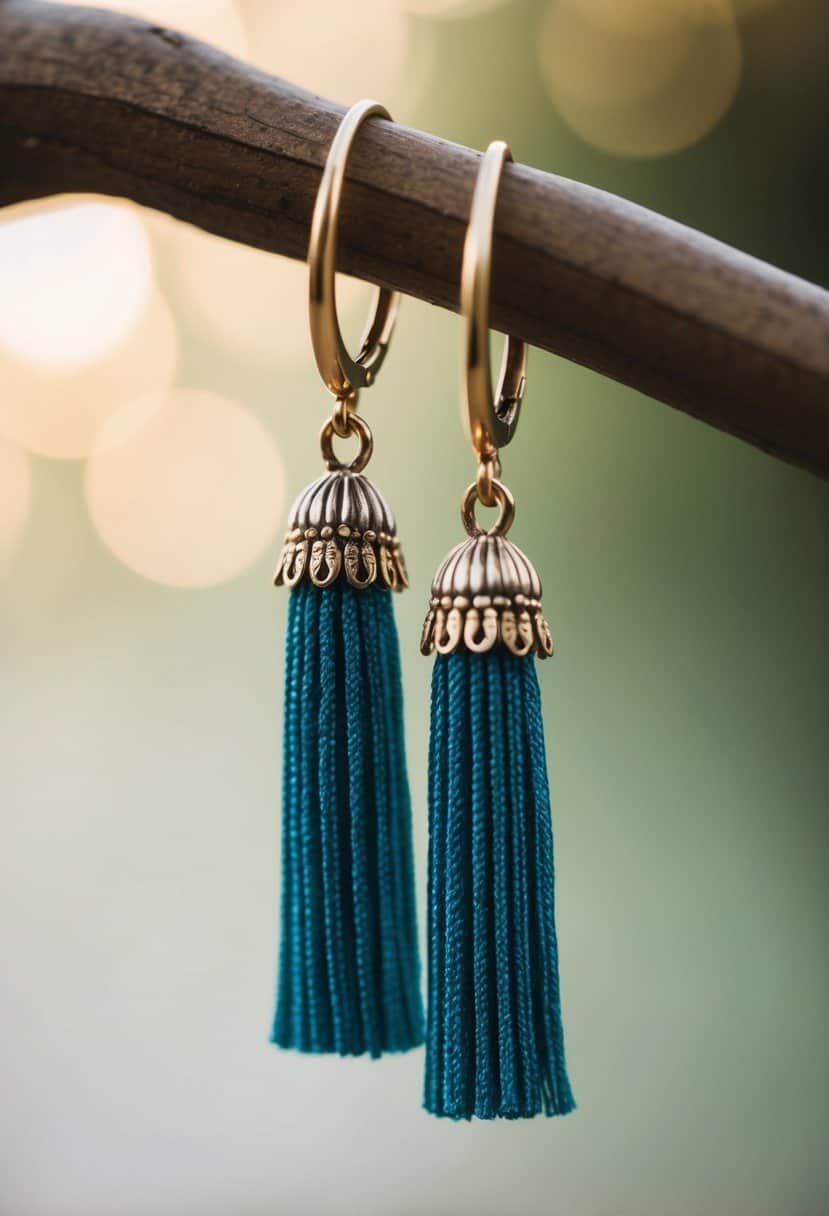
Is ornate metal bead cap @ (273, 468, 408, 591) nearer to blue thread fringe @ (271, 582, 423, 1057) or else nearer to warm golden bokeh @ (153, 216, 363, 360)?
blue thread fringe @ (271, 582, 423, 1057)

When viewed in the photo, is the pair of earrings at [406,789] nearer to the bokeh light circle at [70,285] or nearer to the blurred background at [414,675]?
the blurred background at [414,675]

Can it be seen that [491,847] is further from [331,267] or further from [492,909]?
[331,267]

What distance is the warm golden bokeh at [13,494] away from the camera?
1.06 meters

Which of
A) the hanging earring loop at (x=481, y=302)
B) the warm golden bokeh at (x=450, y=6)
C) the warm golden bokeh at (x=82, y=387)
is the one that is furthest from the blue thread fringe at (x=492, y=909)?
the warm golden bokeh at (x=450, y=6)

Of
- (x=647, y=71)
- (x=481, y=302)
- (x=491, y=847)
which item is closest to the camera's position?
(x=481, y=302)

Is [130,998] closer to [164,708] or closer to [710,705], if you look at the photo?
[164,708]

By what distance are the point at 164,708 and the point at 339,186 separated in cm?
74

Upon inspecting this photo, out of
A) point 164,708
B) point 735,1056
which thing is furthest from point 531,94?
point 735,1056

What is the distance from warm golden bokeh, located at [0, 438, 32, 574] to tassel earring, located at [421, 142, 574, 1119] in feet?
2.41

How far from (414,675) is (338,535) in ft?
1.73

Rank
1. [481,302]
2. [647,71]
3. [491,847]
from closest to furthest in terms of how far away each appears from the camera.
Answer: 1. [481,302]
2. [491,847]
3. [647,71]

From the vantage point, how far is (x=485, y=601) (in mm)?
452

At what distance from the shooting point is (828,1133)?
94cm

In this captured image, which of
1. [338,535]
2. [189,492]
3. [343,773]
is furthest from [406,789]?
[189,492]
